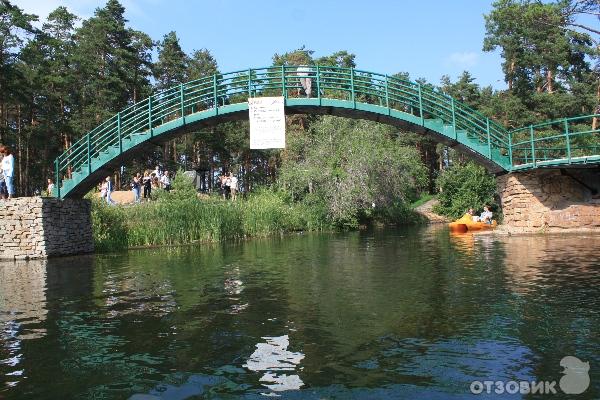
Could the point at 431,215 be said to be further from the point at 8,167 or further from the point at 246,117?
the point at 8,167

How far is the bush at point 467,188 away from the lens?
42344mm

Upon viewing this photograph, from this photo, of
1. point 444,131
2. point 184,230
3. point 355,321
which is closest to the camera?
point 355,321

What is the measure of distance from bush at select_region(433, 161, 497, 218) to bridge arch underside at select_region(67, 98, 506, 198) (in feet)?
73.5

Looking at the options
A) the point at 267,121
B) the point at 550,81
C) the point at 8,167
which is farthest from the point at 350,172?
the point at 550,81

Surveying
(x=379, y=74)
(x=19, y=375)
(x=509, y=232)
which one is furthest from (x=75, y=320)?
(x=509, y=232)

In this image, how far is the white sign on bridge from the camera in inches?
768

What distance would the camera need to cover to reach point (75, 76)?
44.7 m

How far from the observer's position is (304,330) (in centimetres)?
700

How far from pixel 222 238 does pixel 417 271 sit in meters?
14.6

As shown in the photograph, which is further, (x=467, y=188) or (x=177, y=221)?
(x=467, y=188)

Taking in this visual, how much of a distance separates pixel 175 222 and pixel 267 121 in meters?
6.76

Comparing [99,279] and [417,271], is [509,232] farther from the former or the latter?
[99,279]
